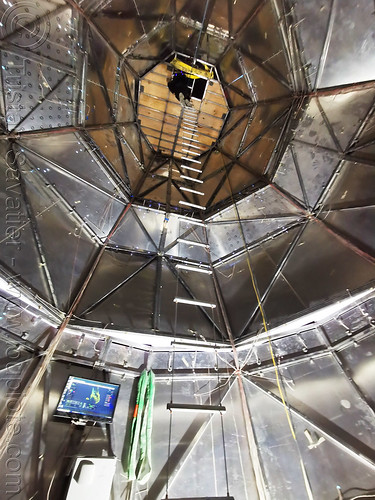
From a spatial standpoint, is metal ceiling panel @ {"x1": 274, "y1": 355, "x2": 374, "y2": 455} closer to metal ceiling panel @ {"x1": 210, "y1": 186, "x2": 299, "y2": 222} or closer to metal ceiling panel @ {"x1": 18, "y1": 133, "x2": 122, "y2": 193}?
metal ceiling panel @ {"x1": 210, "y1": 186, "x2": 299, "y2": 222}

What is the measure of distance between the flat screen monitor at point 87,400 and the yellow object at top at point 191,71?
25.7ft

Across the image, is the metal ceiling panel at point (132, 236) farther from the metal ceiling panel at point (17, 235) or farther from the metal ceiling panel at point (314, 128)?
the metal ceiling panel at point (314, 128)

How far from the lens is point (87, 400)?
162 inches

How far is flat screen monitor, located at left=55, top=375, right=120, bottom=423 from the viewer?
3.97m

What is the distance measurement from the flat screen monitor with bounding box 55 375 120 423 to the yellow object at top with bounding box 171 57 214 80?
7.82m

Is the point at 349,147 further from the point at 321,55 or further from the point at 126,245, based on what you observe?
the point at 126,245

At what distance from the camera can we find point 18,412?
3.55 metres

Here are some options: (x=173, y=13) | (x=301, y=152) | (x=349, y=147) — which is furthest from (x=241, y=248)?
(x=173, y=13)

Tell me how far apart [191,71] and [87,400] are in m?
8.14

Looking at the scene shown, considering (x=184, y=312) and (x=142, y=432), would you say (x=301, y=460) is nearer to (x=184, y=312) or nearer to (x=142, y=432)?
(x=142, y=432)

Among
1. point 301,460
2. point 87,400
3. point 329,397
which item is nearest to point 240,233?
point 329,397

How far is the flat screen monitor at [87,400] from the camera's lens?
156 inches

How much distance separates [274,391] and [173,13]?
8.55 m

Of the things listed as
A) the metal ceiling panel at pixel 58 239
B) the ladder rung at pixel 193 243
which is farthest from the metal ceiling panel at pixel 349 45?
the metal ceiling panel at pixel 58 239
